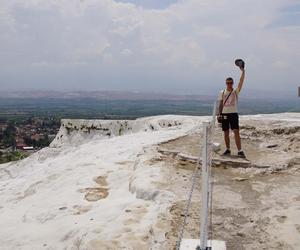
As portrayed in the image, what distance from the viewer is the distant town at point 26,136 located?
217 feet

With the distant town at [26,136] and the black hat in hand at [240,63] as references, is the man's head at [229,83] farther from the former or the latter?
the distant town at [26,136]

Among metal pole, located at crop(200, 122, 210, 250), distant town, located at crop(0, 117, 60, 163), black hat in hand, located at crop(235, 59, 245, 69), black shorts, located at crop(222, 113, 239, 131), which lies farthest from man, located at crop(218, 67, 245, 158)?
distant town, located at crop(0, 117, 60, 163)

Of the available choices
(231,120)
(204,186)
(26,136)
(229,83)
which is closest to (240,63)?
(229,83)

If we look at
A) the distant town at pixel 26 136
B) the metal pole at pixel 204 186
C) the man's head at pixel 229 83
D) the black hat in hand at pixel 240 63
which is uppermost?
the black hat in hand at pixel 240 63

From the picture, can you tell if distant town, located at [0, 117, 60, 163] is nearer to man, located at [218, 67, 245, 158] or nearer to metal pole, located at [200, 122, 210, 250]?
man, located at [218, 67, 245, 158]

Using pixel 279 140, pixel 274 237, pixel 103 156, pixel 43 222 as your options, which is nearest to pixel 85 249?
pixel 43 222

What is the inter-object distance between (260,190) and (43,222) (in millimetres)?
3314

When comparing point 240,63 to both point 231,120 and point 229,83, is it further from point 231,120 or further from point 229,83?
point 231,120

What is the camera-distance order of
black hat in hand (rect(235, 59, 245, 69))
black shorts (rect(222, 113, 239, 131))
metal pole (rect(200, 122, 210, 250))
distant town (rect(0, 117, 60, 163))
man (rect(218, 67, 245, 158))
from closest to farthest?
metal pole (rect(200, 122, 210, 250))
black hat in hand (rect(235, 59, 245, 69))
man (rect(218, 67, 245, 158))
black shorts (rect(222, 113, 239, 131))
distant town (rect(0, 117, 60, 163))

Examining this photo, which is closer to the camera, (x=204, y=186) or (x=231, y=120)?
(x=204, y=186)

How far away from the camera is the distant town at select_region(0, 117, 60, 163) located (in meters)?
66.2

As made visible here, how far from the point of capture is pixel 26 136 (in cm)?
7781

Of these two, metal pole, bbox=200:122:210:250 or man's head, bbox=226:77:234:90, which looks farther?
man's head, bbox=226:77:234:90

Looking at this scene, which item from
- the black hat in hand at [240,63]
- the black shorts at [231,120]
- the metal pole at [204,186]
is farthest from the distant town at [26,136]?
the metal pole at [204,186]
